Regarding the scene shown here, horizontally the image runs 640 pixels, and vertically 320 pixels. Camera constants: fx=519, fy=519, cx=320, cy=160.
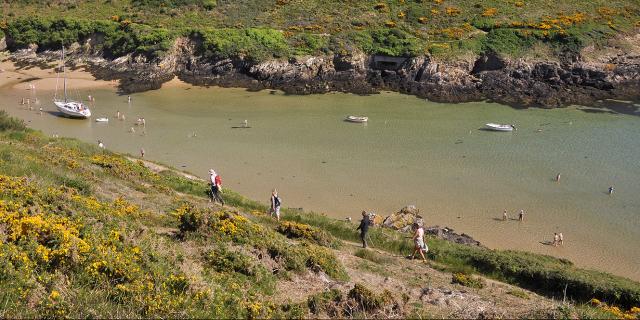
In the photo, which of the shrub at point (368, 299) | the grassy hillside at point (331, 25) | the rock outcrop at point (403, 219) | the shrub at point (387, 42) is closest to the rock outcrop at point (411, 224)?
the rock outcrop at point (403, 219)

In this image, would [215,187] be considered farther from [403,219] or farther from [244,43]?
[244,43]

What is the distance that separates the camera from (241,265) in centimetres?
1238

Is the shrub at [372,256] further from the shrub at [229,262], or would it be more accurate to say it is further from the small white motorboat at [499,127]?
the small white motorboat at [499,127]

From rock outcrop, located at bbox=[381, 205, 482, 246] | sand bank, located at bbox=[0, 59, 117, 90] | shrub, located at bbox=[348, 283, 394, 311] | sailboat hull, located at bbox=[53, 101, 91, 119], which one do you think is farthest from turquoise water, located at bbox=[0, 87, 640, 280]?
shrub, located at bbox=[348, 283, 394, 311]

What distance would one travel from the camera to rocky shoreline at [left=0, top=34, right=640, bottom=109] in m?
50.8

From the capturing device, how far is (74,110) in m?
43.4

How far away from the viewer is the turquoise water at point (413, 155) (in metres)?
26.9

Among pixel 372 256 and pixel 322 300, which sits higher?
pixel 322 300

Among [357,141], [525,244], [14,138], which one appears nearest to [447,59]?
[357,141]

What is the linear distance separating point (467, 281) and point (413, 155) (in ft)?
68.8

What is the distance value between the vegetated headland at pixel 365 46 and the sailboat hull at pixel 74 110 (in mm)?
9185

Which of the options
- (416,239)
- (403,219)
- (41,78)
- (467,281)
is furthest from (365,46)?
(467,281)

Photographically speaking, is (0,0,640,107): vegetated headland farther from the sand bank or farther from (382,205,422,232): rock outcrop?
(382,205,422,232): rock outcrop

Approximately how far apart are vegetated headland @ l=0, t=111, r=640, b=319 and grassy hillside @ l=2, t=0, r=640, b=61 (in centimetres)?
3932
